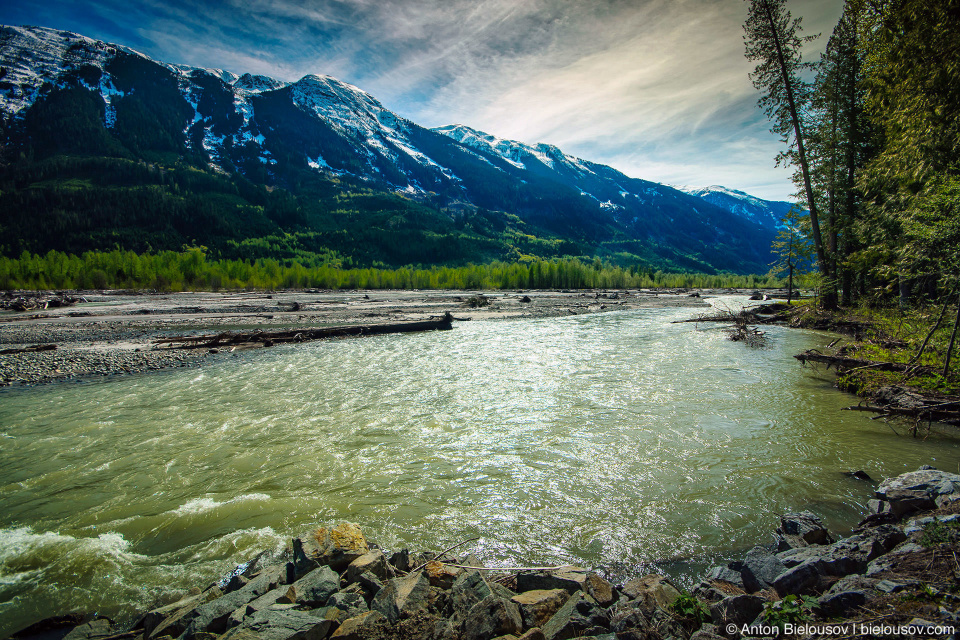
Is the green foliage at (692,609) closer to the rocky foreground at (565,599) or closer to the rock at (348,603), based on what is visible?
the rocky foreground at (565,599)

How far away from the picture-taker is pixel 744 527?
6.94 meters

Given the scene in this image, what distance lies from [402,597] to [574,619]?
6.30 ft

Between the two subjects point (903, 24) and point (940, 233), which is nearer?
point (940, 233)

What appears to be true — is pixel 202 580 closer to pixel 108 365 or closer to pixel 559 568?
pixel 559 568

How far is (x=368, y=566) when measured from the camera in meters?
5.21

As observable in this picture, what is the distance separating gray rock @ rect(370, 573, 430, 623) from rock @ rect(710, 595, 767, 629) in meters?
3.21

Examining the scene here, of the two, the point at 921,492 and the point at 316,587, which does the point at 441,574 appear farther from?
the point at 921,492

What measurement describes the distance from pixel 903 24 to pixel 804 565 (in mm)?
20821

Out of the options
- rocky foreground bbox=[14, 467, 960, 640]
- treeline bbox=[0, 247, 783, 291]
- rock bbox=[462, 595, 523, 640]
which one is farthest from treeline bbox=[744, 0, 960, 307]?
treeline bbox=[0, 247, 783, 291]

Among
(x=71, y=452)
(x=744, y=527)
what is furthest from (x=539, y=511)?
(x=71, y=452)

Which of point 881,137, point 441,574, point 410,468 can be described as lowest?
point 410,468

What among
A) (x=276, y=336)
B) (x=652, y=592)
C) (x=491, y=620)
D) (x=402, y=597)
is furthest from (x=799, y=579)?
(x=276, y=336)

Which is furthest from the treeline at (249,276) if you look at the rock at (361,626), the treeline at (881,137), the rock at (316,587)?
the rock at (361,626)

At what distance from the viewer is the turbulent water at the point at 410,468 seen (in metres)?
6.58
